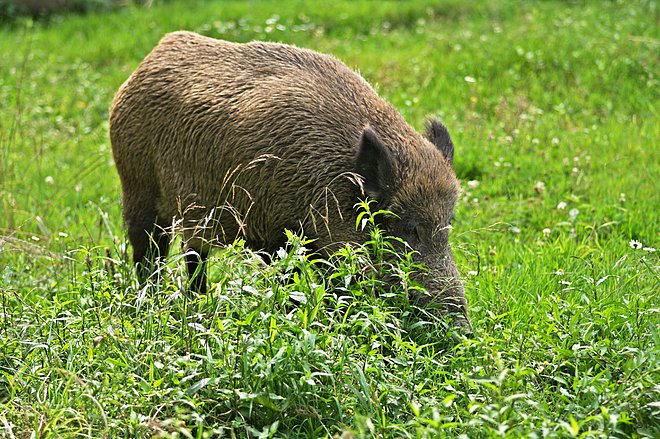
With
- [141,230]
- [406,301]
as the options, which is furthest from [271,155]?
[141,230]

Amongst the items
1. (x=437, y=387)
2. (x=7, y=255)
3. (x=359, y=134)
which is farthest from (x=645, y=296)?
(x=7, y=255)

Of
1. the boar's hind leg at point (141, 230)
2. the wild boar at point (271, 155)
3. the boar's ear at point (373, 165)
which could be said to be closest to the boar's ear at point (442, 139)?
the wild boar at point (271, 155)

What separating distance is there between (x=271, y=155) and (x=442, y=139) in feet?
3.86

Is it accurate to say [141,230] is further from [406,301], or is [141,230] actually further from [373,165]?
[406,301]

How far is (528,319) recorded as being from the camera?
4688 mm

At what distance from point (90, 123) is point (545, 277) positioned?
255 inches

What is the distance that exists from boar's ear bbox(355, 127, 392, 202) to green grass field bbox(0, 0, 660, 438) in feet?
1.32

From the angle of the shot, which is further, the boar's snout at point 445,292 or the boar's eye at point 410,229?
the boar's eye at point 410,229

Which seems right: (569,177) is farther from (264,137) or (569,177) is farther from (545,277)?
(264,137)

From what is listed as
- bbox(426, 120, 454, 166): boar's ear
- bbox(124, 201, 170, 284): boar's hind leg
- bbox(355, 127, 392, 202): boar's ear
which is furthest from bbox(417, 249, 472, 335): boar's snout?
bbox(124, 201, 170, 284): boar's hind leg

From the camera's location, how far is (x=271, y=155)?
15.1ft

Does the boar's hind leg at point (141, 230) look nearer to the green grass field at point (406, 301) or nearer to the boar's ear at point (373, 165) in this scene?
the green grass field at point (406, 301)

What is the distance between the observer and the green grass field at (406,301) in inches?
145

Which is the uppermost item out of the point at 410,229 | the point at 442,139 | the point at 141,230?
the point at 442,139
